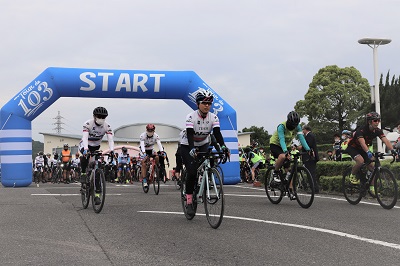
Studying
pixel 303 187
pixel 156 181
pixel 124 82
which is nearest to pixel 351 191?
pixel 303 187

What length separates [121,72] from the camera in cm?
2070

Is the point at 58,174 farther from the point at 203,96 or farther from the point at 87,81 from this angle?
the point at 203,96

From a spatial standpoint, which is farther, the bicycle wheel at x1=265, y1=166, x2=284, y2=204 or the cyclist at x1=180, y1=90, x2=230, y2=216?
the bicycle wheel at x1=265, y1=166, x2=284, y2=204

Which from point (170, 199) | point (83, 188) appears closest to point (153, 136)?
point (170, 199)

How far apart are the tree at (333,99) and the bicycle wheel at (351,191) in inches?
2092

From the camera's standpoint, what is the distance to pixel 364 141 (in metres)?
10.2

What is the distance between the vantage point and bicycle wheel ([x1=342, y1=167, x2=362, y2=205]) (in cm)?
1043

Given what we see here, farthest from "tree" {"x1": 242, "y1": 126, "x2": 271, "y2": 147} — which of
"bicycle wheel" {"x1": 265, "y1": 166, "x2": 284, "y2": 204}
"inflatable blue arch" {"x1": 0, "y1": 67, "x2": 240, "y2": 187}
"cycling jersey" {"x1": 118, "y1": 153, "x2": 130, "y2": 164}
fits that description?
"bicycle wheel" {"x1": 265, "y1": 166, "x2": 284, "y2": 204}

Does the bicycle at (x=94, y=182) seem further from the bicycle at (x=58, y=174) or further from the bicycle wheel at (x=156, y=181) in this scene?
the bicycle at (x=58, y=174)

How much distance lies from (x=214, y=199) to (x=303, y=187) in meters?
3.08

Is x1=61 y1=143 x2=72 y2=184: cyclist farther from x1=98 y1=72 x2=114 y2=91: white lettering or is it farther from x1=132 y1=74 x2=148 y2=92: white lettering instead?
x1=132 y1=74 x2=148 y2=92: white lettering

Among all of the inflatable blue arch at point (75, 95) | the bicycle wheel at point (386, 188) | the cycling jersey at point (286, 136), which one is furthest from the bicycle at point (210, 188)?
the inflatable blue arch at point (75, 95)

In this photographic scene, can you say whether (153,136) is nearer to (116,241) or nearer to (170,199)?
(170,199)

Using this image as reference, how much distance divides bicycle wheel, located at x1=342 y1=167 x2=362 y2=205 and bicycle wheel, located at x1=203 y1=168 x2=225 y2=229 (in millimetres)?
4152
